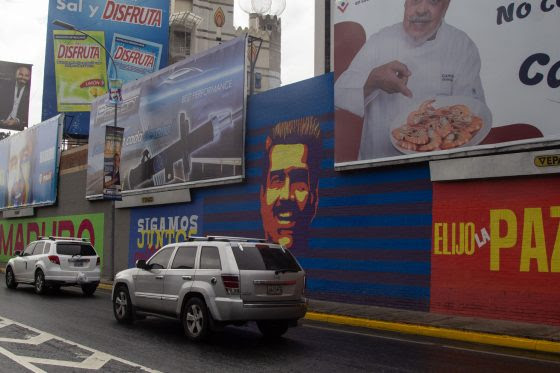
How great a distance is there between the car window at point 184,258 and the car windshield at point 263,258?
94 cm

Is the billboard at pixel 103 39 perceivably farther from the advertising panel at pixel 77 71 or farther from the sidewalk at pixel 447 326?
the sidewalk at pixel 447 326

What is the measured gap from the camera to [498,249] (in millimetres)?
12961

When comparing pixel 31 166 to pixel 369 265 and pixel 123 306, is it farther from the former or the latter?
pixel 123 306

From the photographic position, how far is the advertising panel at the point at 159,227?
75.2 ft

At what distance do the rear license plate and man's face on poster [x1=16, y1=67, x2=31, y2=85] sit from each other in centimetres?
5355

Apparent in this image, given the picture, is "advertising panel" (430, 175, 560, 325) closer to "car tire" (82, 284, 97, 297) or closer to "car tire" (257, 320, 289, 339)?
"car tire" (257, 320, 289, 339)

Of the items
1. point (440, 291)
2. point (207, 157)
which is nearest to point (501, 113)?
point (440, 291)

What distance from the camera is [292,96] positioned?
61.6 ft

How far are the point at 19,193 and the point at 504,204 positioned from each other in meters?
33.9

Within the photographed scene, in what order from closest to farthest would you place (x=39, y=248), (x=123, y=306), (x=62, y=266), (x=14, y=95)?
(x=123, y=306) < (x=62, y=266) < (x=39, y=248) < (x=14, y=95)

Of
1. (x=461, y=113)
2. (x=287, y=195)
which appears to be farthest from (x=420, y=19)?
(x=287, y=195)

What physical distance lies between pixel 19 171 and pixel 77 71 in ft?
25.0

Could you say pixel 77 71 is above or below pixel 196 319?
above

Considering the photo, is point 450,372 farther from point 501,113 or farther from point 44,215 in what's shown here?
point 44,215
